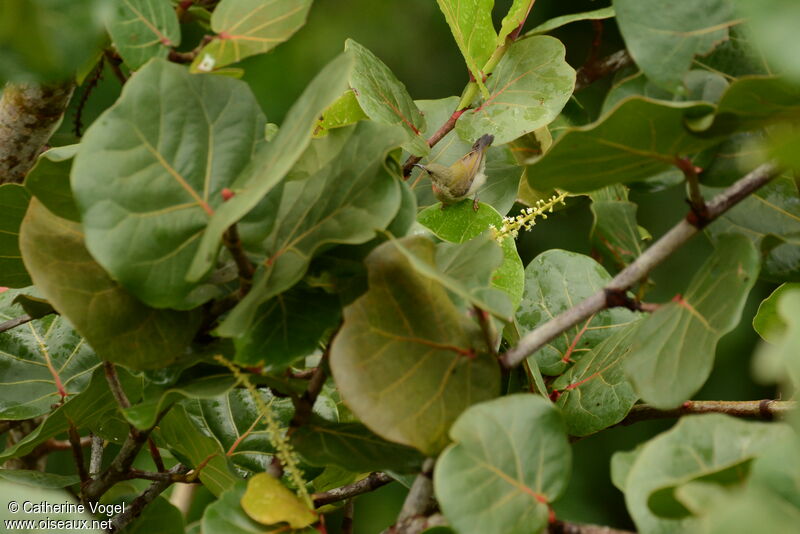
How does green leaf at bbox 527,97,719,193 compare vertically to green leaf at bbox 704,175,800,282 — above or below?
above

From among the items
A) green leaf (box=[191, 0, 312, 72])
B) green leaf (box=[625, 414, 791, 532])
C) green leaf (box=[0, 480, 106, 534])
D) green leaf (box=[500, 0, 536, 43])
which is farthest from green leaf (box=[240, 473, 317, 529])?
green leaf (box=[500, 0, 536, 43])

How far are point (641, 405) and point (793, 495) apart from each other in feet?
1.27

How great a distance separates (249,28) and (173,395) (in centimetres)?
30

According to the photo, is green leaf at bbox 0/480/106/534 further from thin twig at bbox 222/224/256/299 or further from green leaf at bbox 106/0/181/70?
green leaf at bbox 106/0/181/70

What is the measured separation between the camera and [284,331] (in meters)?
0.57

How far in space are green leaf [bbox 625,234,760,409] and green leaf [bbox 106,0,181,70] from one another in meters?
0.44

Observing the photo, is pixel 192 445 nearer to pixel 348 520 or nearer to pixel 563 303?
pixel 348 520

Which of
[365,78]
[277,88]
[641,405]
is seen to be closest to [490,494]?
[641,405]

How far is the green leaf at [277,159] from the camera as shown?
0.49m

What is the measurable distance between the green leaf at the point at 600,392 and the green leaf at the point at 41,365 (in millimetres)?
478

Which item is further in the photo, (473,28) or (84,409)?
(473,28)

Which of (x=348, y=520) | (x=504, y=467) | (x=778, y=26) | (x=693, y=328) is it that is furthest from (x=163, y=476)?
(x=778, y=26)

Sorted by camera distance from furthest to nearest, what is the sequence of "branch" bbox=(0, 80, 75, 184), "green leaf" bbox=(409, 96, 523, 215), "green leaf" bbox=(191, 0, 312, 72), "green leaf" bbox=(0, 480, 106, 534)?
"branch" bbox=(0, 80, 75, 184), "green leaf" bbox=(409, 96, 523, 215), "green leaf" bbox=(191, 0, 312, 72), "green leaf" bbox=(0, 480, 106, 534)

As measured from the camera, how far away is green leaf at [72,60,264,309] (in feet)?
1.73
